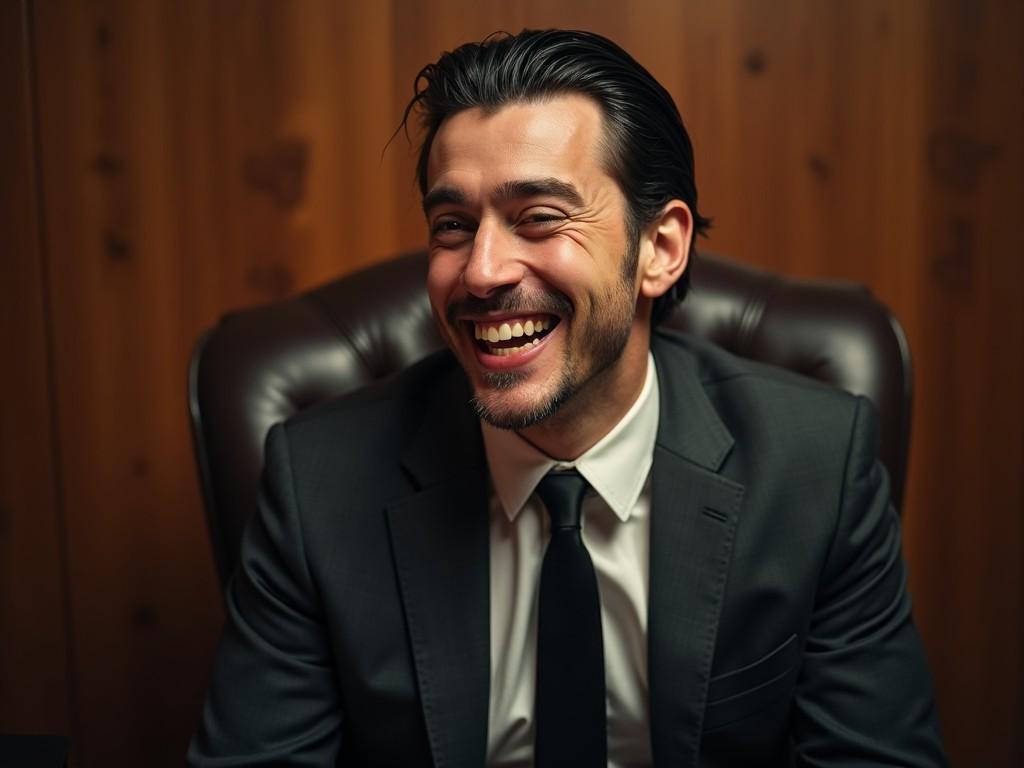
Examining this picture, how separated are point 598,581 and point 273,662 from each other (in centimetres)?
44

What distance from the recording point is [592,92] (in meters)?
1.37

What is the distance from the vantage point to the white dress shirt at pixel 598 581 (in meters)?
1.40

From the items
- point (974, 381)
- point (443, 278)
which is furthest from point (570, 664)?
point (974, 381)

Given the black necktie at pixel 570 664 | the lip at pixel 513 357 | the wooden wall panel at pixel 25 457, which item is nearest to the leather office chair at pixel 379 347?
the lip at pixel 513 357

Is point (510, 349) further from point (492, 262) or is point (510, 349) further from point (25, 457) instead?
point (25, 457)

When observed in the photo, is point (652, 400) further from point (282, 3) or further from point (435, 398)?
point (282, 3)

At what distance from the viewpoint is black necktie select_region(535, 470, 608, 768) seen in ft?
4.39

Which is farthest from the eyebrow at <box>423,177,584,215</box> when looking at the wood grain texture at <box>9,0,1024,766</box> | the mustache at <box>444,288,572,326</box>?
the wood grain texture at <box>9,0,1024,766</box>

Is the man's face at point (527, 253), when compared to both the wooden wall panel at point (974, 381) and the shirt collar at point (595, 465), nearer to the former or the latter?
the shirt collar at point (595, 465)

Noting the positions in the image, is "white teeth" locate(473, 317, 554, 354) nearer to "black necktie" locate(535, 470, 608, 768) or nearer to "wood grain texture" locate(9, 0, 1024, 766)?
"black necktie" locate(535, 470, 608, 768)

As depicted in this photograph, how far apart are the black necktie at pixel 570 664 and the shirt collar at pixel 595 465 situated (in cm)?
9

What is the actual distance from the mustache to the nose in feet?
0.04

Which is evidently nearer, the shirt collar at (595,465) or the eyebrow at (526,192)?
the eyebrow at (526,192)

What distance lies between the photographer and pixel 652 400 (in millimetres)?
1507
